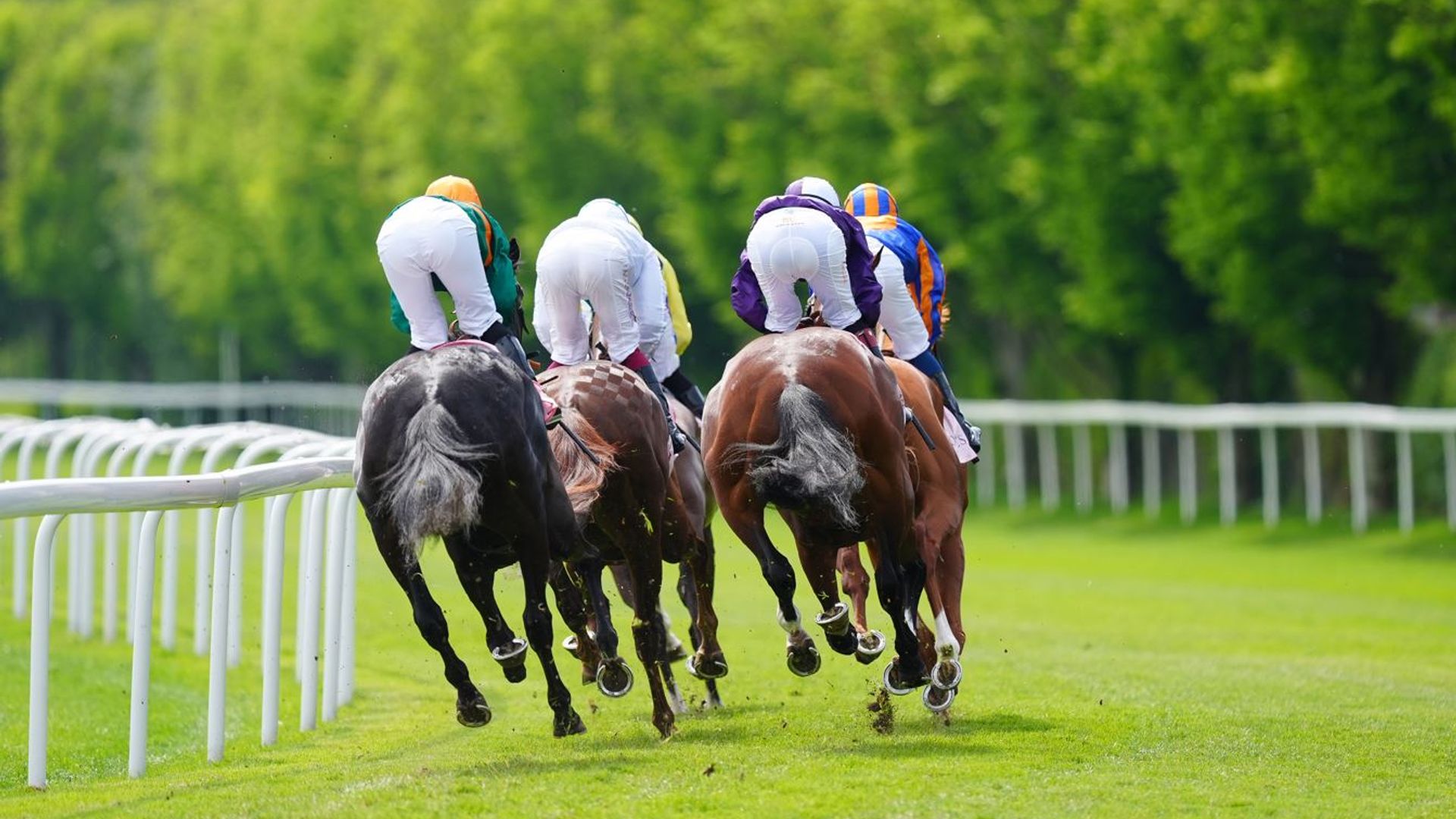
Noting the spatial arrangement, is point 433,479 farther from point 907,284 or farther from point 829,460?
point 907,284

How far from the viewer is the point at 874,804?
6727 millimetres

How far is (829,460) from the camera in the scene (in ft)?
26.6

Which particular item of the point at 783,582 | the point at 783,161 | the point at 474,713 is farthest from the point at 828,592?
the point at 783,161

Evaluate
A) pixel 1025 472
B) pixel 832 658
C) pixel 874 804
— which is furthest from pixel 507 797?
pixel 1025 472

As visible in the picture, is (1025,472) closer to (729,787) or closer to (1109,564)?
(1109,564)

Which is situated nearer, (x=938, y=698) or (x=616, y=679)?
(x=616, y=679)

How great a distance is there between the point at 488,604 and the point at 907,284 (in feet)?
8.48

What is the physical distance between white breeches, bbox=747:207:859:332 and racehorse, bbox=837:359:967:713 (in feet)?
1.05

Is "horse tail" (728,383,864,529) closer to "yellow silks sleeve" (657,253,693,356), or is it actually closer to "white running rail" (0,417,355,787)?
"white running rail" (0,417,355,787)

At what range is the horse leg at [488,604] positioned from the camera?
8000 millimetres

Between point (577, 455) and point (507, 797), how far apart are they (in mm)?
1790

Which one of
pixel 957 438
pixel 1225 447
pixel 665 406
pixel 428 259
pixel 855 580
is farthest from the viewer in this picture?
pixel 1225 447

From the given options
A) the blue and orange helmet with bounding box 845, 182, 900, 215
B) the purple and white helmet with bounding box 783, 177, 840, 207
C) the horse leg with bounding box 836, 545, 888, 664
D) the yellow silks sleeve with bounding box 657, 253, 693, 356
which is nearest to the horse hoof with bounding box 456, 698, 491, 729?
the horse leg with bounding box 836, 545, 888, 664

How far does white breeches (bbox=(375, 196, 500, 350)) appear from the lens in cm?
827
